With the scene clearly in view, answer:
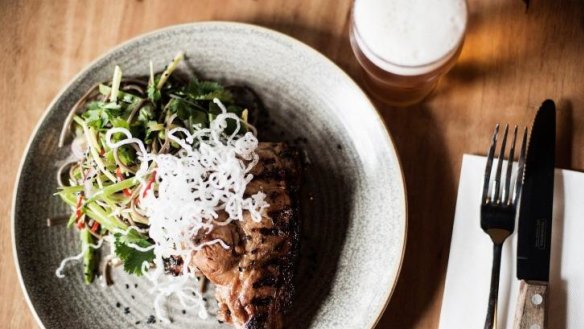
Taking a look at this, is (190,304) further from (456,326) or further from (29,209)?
(456,326)

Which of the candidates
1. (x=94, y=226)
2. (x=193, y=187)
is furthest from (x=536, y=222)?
(x=94, y=226)

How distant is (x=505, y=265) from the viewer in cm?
231

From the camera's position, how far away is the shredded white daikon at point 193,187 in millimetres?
2041

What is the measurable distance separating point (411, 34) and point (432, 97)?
37 centimetres

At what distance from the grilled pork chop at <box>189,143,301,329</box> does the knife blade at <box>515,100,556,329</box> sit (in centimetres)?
84

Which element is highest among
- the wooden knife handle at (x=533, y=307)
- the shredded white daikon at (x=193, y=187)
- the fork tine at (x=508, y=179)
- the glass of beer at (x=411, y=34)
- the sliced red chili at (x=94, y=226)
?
the glass of beer at (x=411, y=34)

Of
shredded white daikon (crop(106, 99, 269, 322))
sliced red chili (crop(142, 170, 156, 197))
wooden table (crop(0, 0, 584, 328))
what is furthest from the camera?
wooden table (crop(0, 0, 584, 328))

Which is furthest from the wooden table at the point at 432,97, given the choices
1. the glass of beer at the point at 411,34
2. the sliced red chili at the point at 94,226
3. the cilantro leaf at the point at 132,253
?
the cilantro leaf at the point at 132,253

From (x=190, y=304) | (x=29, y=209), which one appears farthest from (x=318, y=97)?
(x=29, y=209)

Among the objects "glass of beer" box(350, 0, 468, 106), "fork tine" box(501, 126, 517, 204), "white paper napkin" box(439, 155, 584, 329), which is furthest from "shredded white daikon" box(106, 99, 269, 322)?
"fork tine" box(501, 126, 517, 204)

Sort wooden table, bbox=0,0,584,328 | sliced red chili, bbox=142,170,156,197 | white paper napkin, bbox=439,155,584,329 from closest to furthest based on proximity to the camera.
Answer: sliced red chili, bbox=142,170,156,197 < white paper napkin, bbox=439,155,584,329 < wooden table, bbox=0,0,584,328

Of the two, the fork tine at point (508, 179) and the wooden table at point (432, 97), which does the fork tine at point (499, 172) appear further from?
the wooden table at point (432, 97)

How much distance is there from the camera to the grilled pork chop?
6.84 ft

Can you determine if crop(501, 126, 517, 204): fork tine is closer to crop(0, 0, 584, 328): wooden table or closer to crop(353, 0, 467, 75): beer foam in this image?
crop(0, 0, 584, 328): wooden table
